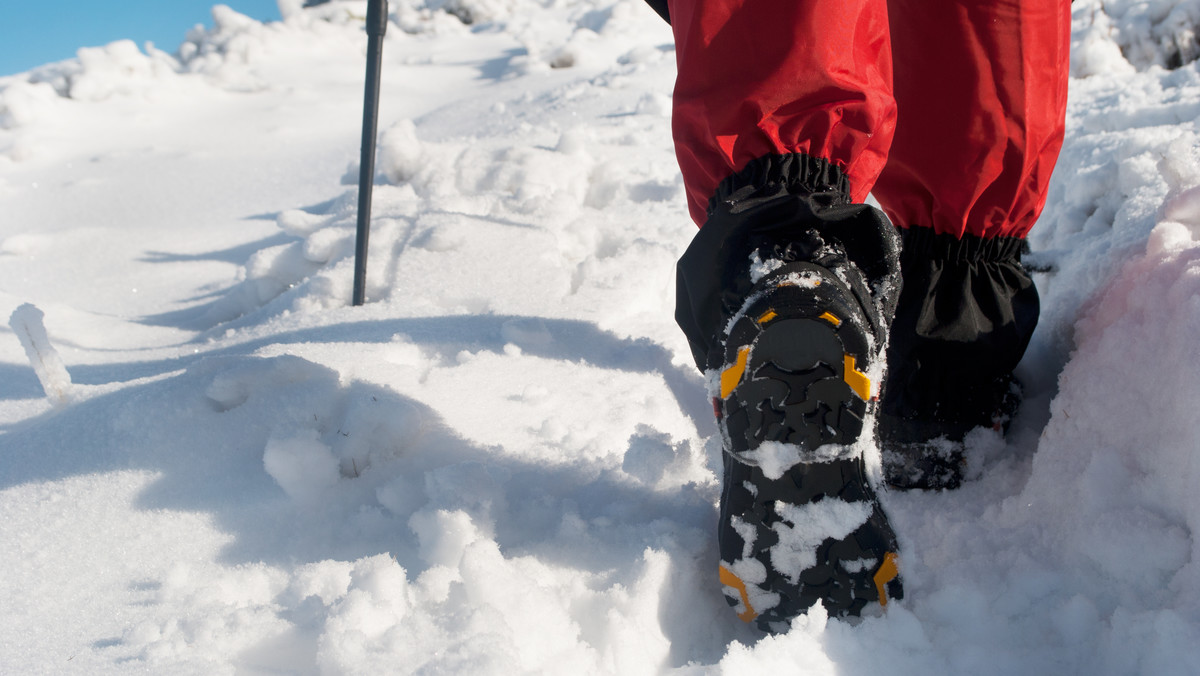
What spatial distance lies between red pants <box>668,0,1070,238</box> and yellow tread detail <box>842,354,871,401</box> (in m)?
0.24

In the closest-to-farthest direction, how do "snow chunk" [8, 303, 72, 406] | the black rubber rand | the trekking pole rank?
the black rubber rand → "snow chunk" [8, 303, 72, 406] → the trekking pole

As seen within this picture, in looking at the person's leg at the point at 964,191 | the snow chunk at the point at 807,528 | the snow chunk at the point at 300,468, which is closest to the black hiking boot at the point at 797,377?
the snow chunk at the point at 807,528

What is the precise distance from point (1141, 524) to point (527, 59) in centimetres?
465

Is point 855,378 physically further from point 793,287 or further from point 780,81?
point 780,81

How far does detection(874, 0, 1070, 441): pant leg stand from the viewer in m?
0.94

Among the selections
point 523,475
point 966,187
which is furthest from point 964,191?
point 523,475

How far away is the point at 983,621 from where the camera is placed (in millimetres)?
764

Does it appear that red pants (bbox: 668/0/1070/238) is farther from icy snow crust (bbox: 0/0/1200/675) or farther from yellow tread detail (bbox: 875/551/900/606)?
yellow tread detail (bbox: 875/551/900/606)

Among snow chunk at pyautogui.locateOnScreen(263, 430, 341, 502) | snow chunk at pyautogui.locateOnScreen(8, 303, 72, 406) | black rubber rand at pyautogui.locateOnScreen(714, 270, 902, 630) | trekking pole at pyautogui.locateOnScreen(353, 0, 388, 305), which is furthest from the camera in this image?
trekking pole at pyautogui.locateOnScreen(353, 0, 388, 305)

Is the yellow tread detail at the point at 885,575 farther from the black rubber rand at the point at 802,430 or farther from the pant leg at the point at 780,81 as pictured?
Answer: the pant leg at the point at 780,81

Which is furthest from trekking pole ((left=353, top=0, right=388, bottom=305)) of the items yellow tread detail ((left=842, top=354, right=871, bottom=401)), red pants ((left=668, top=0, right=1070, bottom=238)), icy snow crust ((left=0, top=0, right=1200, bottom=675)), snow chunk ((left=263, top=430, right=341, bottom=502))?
yellow tread detail ((left=842, top=354, right=871, bottom=401))

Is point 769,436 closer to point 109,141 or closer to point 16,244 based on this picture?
point 16,244

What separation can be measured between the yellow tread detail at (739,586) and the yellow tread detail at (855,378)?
0.78 feet

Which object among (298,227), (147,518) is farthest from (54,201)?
(147,518)
